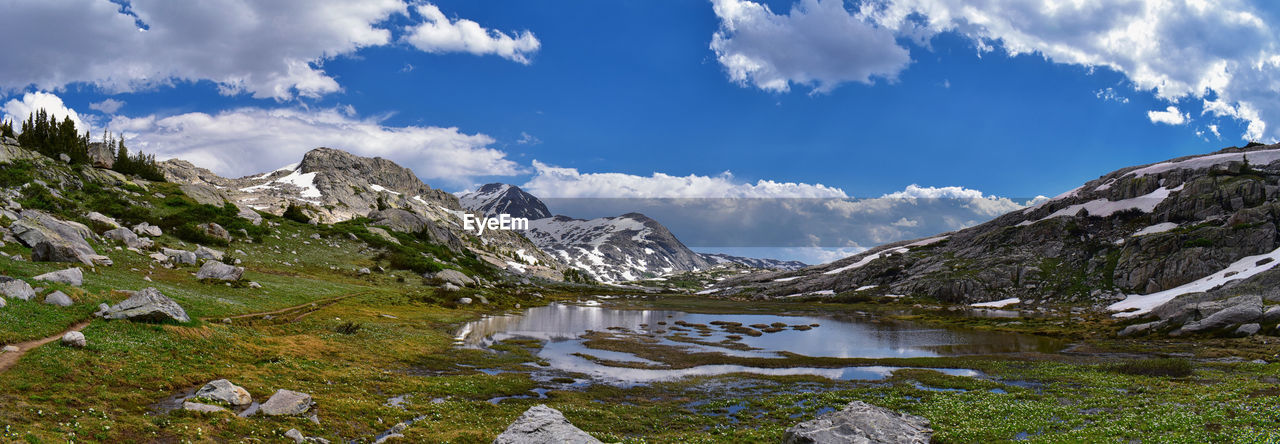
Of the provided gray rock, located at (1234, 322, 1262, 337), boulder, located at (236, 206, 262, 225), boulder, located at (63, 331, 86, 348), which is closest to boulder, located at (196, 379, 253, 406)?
boulder, located at (63, 331, 86, 348)

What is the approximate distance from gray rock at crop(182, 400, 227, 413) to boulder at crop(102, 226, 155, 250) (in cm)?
6581

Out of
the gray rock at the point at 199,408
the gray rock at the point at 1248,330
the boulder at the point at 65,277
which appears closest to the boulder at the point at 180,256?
the boulder at the point at 65,277

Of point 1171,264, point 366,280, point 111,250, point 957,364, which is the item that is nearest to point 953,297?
point 1171,264

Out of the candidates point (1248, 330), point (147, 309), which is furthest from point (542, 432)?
point (1248, 330)

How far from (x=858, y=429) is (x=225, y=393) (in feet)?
98.0

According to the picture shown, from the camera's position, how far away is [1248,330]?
224 feet

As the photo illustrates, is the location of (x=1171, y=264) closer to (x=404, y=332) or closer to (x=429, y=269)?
(x=404, y=332)

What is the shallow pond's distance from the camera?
174ft

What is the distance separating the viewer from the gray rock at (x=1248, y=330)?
6762 centimetres

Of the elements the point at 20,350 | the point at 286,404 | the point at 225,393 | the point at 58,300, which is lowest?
the point at 286,404

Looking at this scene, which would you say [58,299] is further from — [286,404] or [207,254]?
[207,254]

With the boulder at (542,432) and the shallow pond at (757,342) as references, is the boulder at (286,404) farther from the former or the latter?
the shallow pond at (757,342)

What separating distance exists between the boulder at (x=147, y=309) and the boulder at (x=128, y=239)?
47.6 meters

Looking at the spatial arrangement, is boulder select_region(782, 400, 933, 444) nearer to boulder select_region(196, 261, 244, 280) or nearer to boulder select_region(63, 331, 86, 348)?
boulder select_region(63, 331, 86, 348)
